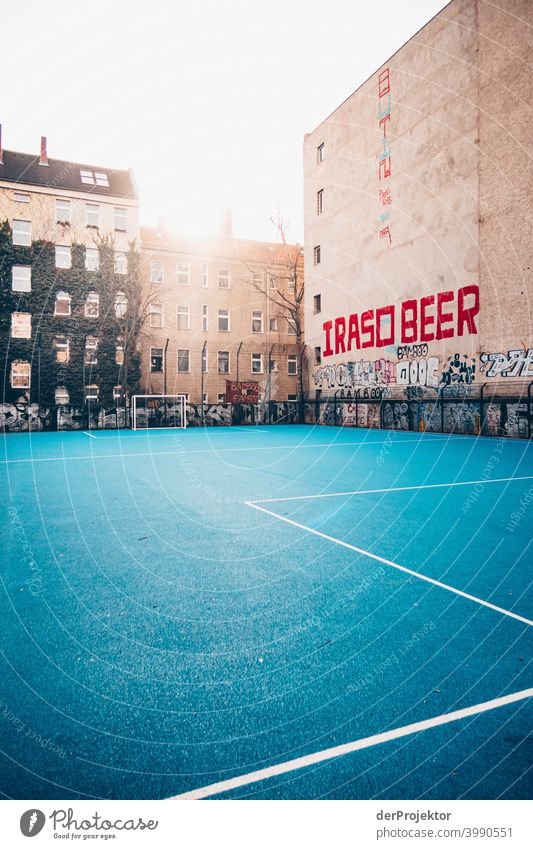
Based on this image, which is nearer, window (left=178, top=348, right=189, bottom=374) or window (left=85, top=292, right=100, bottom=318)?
window (left=85, top=292, right=100, bottom=318)

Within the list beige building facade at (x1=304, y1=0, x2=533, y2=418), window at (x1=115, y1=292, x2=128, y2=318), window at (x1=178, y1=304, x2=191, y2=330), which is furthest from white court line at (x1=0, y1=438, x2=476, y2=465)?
window at (x1=178, y1=304, x2=191, y2=330)

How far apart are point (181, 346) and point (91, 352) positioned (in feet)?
21.5

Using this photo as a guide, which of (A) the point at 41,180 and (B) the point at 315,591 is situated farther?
(A) the point at 41,180

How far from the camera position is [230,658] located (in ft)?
9.50

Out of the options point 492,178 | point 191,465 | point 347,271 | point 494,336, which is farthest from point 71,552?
point 347,271

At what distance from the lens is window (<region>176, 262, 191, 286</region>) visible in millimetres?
37375

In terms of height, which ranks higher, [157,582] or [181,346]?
[181,346]

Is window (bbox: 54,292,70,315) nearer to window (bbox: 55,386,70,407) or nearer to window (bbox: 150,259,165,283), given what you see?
window (bbox: 55,386,70,407)

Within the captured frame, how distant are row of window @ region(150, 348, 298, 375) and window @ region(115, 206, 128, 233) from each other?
8497mm

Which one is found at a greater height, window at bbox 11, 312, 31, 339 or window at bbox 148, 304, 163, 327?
window at bbox 148, 304, 163, 327

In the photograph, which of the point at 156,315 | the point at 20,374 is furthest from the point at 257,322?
the point at 20,374

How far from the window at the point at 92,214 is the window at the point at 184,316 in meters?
7.70

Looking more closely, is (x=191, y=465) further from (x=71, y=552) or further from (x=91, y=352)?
(x=91, y=352)

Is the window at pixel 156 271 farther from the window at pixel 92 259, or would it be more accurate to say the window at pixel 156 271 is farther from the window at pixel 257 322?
the window at pixel 257 322
